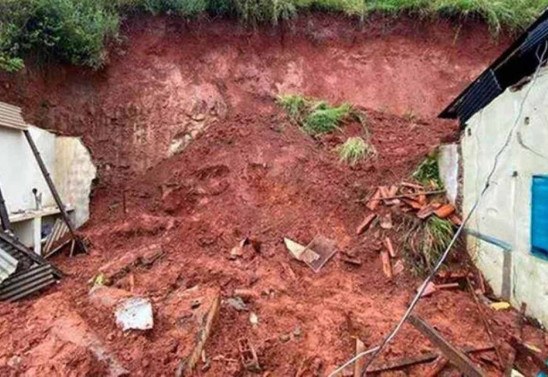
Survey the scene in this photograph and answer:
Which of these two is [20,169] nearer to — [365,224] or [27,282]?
[27,282]

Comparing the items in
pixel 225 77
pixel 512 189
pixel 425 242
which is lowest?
pixel 425 242

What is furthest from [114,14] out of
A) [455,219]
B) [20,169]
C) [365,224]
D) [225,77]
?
[455,219]

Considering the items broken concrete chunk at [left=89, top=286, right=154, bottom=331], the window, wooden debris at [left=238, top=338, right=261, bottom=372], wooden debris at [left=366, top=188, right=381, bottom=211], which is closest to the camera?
wooden debris at [left=238, top=338, right=261, bottom=372]

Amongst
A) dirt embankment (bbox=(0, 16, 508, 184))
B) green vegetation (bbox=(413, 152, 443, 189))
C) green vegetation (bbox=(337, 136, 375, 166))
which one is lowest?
green vegetation (bbox=(413, 152, 443, 189))

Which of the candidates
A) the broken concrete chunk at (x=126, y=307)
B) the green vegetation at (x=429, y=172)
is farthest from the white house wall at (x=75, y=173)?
the green vegetation at (x=429, y=172)

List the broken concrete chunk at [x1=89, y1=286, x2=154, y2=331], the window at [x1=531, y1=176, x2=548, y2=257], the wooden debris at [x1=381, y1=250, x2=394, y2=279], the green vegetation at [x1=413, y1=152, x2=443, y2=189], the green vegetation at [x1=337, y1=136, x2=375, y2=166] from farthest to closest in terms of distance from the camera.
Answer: the green vegetation at [x1=337, y1=136, x2=375, y2=166] → the green vegetation at [x1=413, y1=152, x2=443, y2=189] → the wooden debris at [x1=381, y1=250, x2=394, y2=279] → the window at [x1=531, y1=176, x2=548, y2=257] → the broken concrete chunk at [x1=89, y1=286, x2=154, y2=331]

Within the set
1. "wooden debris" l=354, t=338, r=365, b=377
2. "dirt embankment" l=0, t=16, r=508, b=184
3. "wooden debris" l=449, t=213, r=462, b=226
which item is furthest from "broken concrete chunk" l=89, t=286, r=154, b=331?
"wooden debris" l=449, t=213, r=462, b=226

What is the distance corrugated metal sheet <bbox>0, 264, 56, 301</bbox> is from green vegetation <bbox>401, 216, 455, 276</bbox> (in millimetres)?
4435

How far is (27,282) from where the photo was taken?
473 cm

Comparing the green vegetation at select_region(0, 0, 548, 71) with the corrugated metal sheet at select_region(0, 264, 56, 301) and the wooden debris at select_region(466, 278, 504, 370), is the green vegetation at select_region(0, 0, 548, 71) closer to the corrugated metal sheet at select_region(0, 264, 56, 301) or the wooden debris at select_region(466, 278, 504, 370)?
the corrugated metal sheet at select_region(0, 264, 56, 301)

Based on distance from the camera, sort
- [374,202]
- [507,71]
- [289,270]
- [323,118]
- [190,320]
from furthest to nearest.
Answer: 1. [323,118]
2. [374,202]
3. [289,270]
4. [507,71]
5. [190,320]

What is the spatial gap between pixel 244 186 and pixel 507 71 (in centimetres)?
407

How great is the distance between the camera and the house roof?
4.45 meters

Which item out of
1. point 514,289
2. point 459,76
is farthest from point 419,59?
point 514,289
